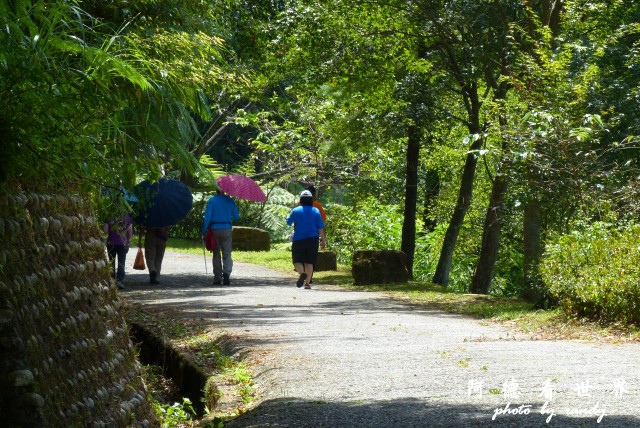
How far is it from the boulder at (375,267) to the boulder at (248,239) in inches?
562

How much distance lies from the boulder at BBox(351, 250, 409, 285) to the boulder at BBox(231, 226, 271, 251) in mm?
14285

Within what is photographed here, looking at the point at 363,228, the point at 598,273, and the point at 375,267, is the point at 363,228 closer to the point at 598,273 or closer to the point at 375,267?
the point at 375,267

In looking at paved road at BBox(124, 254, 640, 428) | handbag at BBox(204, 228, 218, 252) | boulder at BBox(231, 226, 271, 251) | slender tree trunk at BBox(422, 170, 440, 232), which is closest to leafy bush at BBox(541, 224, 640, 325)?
paved road at BBox(124, 254, 640, 428)

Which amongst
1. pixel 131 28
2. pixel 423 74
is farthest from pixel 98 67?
pixel 423 74

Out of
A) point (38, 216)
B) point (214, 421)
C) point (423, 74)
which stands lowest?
point (214, 421)

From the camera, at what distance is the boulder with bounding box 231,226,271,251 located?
36688mm

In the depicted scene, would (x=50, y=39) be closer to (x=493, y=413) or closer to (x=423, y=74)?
(x=493, y=413)

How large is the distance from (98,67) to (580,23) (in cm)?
1459

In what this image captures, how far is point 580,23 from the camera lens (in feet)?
63.3

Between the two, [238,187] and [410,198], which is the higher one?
[410,198]

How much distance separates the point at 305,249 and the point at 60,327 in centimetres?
1358

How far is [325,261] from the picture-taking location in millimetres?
27844

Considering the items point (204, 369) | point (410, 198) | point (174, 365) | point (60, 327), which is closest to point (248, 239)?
point (410, 198)

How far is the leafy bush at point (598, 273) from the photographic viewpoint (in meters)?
12.8
